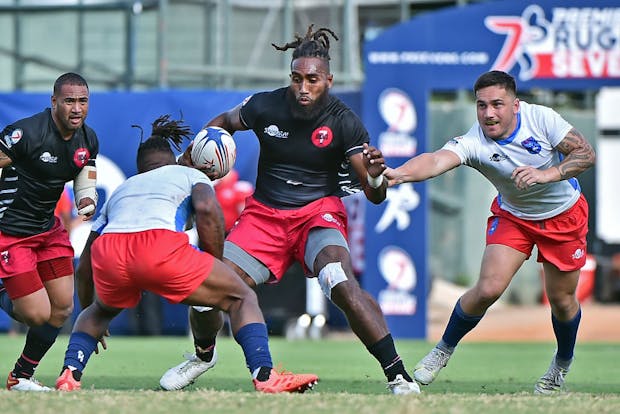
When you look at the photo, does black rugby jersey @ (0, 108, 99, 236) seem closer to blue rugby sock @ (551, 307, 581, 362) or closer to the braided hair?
the braided hair

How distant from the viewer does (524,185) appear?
788 cm

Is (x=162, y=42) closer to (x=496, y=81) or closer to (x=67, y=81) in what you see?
(x=67, y=81)

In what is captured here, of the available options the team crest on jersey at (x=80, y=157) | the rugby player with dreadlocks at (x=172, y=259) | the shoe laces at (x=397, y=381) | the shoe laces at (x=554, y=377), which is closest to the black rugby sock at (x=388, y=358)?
the shoe laces at (x=397, y=381)

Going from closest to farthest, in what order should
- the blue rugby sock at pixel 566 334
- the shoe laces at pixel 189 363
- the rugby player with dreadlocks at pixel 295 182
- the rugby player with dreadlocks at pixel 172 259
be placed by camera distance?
the rugby player with dreadlocks at pixel 172 259 < the rugby player with dreadlocks at pixel 295 182 < the shoe laces at pixel 189 363 < the blue rugby sock at pixel 566 334

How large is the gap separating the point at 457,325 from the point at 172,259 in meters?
2.58

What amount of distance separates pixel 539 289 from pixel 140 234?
17088mm

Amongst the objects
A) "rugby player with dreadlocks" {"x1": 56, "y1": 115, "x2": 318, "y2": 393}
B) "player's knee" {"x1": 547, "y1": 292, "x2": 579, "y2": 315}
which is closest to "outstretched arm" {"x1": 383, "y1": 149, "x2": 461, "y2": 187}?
"rugby player with dreadlocks" {"x1": 56, "y1": 115, "x2": 318, "y2": 393}

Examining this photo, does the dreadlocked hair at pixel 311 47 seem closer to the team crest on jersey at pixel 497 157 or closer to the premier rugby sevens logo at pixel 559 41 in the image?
the team crest on jersey at pixel 497 157

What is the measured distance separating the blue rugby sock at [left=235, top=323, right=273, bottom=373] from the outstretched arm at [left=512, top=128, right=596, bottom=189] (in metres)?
2.01

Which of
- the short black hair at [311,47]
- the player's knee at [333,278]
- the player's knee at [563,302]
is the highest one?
the short black hair at [311,47]

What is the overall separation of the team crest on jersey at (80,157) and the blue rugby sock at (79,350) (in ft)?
4.70

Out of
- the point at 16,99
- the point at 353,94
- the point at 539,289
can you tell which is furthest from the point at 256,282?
the point at 539,289

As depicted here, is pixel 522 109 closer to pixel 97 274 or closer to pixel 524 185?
pixel 524 185

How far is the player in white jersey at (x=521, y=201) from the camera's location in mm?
8352
